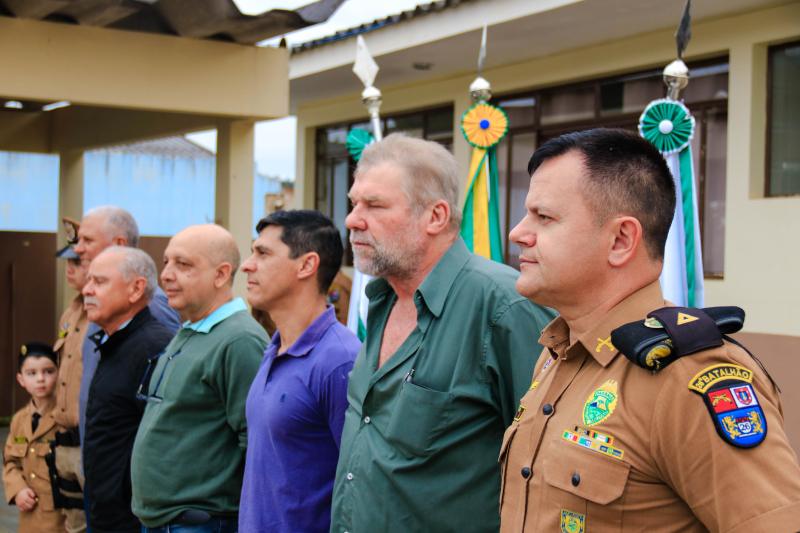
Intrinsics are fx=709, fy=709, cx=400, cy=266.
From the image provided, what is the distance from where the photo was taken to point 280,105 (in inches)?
215

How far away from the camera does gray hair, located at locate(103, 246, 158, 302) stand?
3.83 m

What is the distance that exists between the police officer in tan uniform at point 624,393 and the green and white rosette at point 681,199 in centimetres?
204

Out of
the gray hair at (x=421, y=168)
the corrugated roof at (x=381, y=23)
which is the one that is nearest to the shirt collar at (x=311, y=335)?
the gray hair at (x=421, y=168)

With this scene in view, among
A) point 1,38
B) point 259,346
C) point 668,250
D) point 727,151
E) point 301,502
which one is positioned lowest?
point 301,502

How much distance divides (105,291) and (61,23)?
219 cm

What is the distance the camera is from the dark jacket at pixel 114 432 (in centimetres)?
334

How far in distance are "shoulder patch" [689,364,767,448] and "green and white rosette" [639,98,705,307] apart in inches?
89.7

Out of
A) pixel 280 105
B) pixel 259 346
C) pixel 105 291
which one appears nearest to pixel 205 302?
pixel 259 346

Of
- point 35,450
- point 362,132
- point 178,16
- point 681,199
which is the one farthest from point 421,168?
point 35,450

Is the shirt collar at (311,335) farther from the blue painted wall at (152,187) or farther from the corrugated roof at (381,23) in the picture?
the blue painted wall at (152,187)

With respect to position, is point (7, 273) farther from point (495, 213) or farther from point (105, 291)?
point (495, 213)

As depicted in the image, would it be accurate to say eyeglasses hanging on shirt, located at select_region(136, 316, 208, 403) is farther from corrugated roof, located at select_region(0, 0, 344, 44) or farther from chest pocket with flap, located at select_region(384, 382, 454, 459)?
corrugated roof, located at select_region(0, 0, 344, 44)

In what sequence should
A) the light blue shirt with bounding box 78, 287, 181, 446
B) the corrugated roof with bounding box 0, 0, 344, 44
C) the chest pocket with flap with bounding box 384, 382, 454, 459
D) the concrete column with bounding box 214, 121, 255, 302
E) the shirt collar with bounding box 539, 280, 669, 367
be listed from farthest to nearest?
the concrete column with bounding box 214, 121, 255, 302
the corrugated roof with bounding box 0, 0, 344, 44
the light blue shirt with bounding box 78, 287, 181, 446
the chest pocket with flap with bounding box 384, 382, 454, 459
the shirt collar with bounding box 539, 280, 669, 367

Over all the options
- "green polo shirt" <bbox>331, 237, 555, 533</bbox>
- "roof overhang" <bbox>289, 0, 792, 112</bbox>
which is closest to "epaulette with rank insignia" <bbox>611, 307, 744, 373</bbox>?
"green polo shirt" <bbox>331, 237, 555, 533</bbox>
